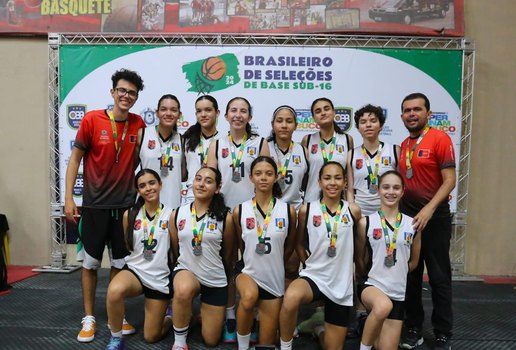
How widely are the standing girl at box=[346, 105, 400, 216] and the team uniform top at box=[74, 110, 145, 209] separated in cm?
176

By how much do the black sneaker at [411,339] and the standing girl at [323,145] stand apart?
122cm

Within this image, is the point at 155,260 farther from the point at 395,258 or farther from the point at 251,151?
the point at 395,258

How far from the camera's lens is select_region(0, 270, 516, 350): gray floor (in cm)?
296

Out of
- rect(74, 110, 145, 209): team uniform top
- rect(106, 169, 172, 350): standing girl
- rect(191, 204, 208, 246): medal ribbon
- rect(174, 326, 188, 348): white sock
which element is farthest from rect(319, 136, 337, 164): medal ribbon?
rect(174, 326, 188, 348): white sock

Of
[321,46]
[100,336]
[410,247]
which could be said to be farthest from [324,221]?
[321,46]

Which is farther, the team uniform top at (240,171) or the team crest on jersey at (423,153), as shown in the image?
the team uniform top at (240,171)

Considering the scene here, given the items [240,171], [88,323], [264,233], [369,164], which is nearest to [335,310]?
[264,233]

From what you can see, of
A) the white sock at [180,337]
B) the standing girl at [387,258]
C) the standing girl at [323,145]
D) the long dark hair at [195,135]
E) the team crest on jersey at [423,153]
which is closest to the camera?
the standing girl at [387,258]

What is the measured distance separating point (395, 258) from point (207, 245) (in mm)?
1316

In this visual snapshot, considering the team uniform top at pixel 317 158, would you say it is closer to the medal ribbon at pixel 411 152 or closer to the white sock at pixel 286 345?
the medal ribbon at pixel 411 152

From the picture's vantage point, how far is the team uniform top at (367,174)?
3.04 meters

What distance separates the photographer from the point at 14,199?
5195 mm

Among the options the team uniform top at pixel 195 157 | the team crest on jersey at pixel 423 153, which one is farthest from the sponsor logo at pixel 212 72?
the team crest on jersey at pixel 423 153

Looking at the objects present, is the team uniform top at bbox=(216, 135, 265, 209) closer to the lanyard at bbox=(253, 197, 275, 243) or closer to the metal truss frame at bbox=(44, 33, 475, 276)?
the lanyard at bbox=(253, 197, 275, 243)
